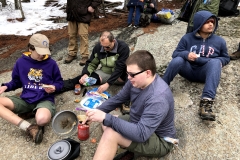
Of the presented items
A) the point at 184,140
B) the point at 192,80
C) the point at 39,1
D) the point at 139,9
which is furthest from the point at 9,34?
the point at 184,140

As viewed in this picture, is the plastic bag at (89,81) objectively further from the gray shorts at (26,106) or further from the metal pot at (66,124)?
the metal pot at (66,124)

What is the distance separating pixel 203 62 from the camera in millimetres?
3527

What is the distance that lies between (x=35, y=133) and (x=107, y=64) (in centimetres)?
192

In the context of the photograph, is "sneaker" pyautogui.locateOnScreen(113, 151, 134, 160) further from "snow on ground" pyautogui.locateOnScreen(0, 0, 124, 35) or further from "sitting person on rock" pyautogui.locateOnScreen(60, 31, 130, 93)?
"snow on ground" pyautogui.locateOnScreen(0, 0, 124, 35)

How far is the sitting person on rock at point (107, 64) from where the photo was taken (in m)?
3.88

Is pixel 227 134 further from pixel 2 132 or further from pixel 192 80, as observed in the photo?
pixel 2 132

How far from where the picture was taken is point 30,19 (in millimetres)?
11305

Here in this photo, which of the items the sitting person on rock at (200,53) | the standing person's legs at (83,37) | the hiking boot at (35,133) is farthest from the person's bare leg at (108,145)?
the standing person's legs at (83,37)

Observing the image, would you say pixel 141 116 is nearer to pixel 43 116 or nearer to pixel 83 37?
pixel 43 116

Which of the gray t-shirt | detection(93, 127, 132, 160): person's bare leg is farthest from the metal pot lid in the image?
the gray t-shirt

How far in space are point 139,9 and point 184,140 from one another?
594cm

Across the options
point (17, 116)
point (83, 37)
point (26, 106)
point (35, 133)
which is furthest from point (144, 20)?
point (35, 133)

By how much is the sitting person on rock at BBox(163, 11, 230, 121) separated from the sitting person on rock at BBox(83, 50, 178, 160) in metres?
1.26

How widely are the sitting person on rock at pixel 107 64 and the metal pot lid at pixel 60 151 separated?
4.40 feet
